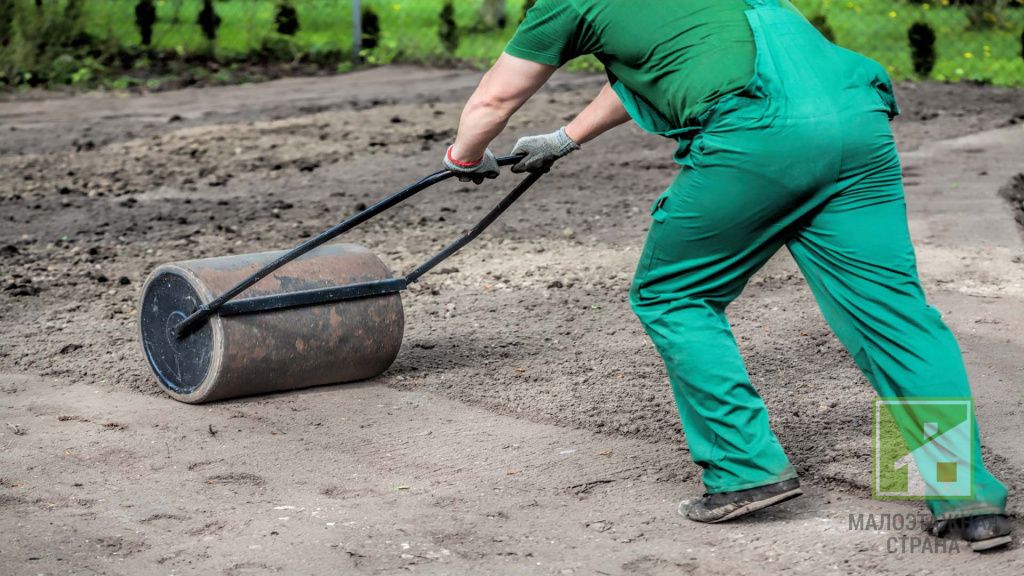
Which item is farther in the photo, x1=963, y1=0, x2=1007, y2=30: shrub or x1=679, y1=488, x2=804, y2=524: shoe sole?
x1=963, y1=0, x2=1007, y2=30: shrub

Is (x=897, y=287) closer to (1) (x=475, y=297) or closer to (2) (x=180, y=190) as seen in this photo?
(1) (x=475, y=297)

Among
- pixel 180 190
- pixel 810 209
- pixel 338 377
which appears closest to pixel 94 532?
pixel 338 377

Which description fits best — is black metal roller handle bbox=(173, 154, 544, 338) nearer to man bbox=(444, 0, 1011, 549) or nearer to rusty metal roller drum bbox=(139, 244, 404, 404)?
rusty metal roller drum bbox=(139, 244, 404, 404)

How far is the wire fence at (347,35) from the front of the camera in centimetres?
1404

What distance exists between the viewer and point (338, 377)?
4914 mm

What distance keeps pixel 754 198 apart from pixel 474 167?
95 centimetres

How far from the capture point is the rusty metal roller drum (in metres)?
4.60

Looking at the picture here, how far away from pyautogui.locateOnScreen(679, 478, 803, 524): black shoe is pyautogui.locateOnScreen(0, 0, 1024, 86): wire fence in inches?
407

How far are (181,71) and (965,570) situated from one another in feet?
41.6

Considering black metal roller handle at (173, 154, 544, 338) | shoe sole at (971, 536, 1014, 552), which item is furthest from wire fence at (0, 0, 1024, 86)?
shoe sole at (971, 536, 1014, 552)

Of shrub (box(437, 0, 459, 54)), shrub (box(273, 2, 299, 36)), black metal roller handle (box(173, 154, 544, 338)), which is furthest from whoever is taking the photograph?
shrub (box(273, 2, 299, 36))

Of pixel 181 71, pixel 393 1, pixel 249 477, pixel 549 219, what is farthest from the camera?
pixel 393 1

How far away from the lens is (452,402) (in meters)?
4.80

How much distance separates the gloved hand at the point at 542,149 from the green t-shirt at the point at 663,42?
2.31 ft
